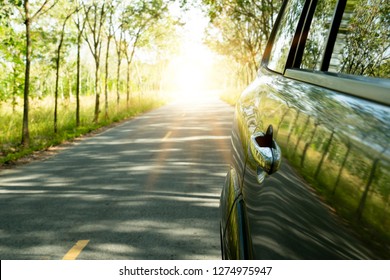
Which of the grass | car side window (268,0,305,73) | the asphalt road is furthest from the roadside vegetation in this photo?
car side window (268,0,305,73)

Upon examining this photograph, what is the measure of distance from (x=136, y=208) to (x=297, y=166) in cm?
428

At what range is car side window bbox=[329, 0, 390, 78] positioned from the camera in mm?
1185

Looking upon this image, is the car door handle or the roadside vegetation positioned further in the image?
the roadside vegetation

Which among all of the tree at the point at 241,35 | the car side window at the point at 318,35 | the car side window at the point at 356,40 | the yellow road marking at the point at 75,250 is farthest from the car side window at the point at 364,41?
the tree at the point at 241,35

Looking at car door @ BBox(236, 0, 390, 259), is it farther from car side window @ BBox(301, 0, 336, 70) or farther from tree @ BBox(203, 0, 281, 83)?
tree @ BBox(203, 0, 281, 83)

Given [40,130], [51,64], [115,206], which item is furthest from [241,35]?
[115,206]

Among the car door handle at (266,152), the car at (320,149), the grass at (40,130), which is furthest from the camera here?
the grass at (40,130)

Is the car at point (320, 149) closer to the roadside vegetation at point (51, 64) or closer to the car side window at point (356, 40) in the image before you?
the car side window at point (356, 40)

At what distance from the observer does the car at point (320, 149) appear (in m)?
0.75

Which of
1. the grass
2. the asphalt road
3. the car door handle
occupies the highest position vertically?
the car door handle

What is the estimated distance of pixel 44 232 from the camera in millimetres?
4414

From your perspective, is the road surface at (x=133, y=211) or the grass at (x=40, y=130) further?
the grass at (x=40, y=130)

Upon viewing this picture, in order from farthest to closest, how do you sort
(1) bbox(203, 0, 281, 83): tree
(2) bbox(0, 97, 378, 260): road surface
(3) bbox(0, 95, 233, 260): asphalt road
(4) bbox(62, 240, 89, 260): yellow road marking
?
(1) bbox(203, 0, 281, 83): tree → (3) bbox(0, 95, 233, 260): asphalt road → (4) bbox(62, 240, 89, 260): yellow road marking → (2) bbox(0, 97, 378, 260): road surface

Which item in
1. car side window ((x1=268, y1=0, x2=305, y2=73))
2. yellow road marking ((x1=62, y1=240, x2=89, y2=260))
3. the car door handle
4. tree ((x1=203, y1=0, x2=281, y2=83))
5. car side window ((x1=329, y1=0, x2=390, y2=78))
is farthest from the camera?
tree ((x1=203, y1=0, x2=281, y2=83))
